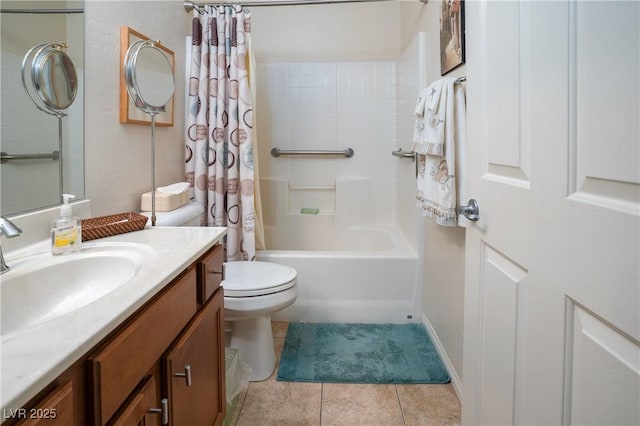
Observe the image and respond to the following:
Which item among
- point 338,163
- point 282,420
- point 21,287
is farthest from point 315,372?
point 338,163

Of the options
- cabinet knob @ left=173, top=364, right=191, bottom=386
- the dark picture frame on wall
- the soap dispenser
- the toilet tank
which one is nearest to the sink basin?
the soap dispenser

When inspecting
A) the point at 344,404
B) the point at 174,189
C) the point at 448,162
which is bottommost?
the point at 344,404

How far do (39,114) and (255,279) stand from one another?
1.03 m

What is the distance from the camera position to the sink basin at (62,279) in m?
0.78

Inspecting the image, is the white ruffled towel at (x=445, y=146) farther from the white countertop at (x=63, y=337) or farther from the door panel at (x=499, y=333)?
the white countertop at (x=63, y=337)

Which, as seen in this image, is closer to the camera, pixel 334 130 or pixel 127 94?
pixel 127 94

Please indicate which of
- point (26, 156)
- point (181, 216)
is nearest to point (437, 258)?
point (181, 216)

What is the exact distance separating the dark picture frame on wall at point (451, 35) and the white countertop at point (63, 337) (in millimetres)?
1376

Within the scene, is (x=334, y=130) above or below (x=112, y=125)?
above

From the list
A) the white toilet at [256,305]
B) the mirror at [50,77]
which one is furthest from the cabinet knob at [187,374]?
the mirror at [50,77]

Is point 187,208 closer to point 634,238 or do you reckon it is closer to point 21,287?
point 21,287

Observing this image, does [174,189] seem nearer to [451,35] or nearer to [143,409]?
[143,409]

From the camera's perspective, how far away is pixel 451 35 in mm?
1711

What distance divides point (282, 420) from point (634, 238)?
56.1 inches
